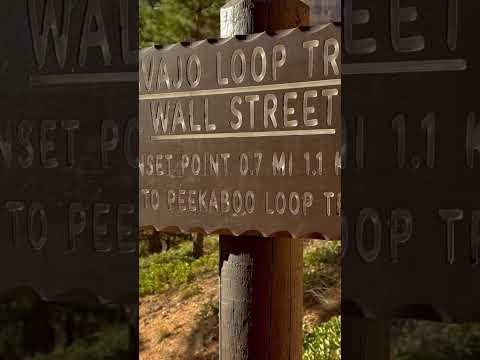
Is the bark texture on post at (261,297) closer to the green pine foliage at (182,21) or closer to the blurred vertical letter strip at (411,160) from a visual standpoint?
the blurred vertical letter strip at (411,160)

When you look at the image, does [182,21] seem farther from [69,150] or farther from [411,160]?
[411,160]

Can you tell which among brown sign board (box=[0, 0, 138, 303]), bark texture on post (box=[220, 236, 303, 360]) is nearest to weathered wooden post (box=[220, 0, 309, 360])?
bark texture on post (box=[220, 236, 303, 360])

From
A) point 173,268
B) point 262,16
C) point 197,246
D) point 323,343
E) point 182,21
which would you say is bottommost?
point 323,343

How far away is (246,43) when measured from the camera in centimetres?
356

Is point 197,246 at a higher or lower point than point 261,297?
lower

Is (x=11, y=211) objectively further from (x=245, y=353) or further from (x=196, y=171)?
(x=245, y=353)

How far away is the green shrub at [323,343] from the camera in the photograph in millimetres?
7496

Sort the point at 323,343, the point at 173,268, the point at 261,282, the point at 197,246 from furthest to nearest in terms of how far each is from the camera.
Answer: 1. the point at 197,246
2. the point at 173,268
3. the point at 323,343
4. the point at 261,282

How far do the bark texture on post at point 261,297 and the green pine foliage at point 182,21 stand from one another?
7.30m

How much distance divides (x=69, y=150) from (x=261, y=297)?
A: 87.8 inches

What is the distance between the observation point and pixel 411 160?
5.06ft

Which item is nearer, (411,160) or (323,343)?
(411,160)

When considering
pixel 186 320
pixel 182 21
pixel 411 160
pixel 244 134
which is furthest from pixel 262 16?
pixel 182 21

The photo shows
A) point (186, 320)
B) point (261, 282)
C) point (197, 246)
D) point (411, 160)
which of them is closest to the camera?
point (411, 160)
